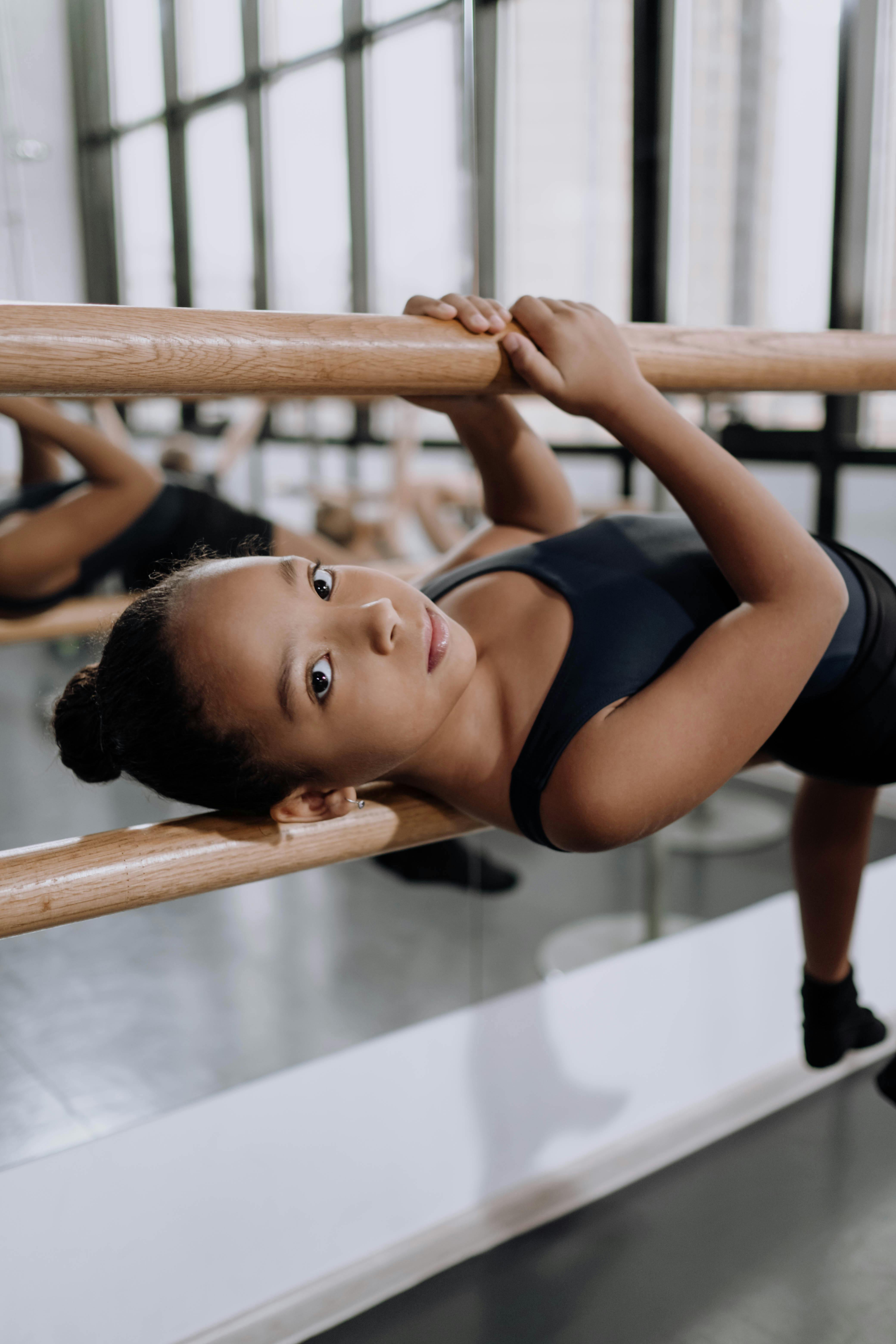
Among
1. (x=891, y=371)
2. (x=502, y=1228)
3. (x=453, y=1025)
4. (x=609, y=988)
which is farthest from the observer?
(x=609, y=988)

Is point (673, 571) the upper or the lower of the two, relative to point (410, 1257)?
upper

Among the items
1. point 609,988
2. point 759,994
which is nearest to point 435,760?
point 609,988

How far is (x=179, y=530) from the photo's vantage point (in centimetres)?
181

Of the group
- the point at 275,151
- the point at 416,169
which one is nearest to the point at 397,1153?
the point at 275,151

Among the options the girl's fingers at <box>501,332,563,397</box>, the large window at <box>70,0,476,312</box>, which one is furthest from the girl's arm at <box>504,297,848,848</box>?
the large window at <box>70,0,476,312</box>

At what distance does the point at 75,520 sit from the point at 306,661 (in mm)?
1141

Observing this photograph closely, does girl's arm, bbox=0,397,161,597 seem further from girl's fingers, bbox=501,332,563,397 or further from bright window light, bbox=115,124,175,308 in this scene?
girl's fingers, bbox=501,332,563,397

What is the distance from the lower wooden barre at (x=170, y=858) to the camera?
2.13ft

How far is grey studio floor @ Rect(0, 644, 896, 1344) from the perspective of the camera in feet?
3.58

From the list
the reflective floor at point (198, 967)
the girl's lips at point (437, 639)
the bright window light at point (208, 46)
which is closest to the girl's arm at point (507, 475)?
the girl's lips at point (437, 639)

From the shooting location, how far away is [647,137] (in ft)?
11.2

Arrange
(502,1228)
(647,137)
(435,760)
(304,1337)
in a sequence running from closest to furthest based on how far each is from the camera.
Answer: (435,760) → (304,1337) → (502,1228) → (647,137)

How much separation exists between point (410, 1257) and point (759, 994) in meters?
0.68

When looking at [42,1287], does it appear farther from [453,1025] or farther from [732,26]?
[732,26]
